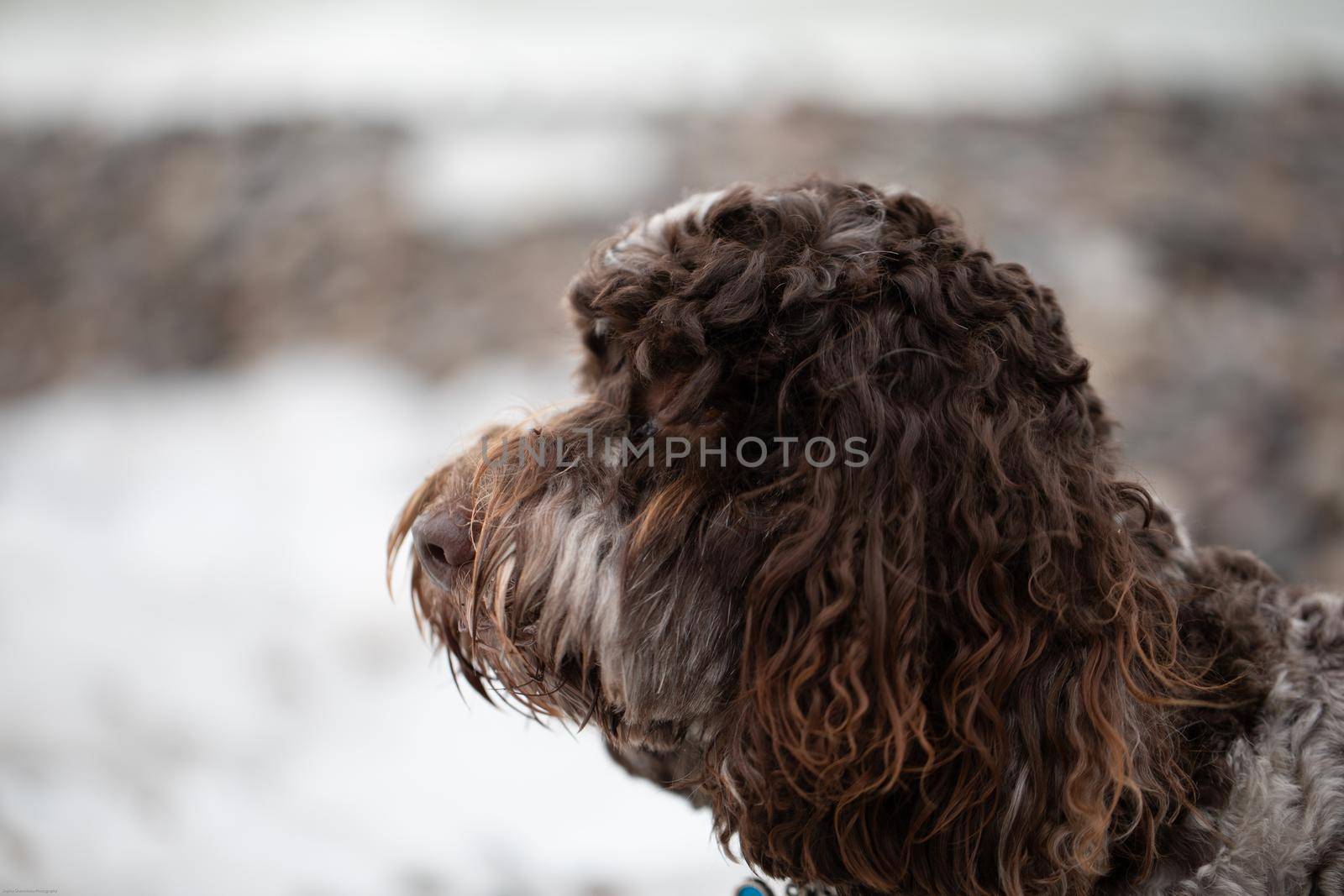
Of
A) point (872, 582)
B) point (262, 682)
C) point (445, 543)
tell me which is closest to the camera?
point (872, 582)

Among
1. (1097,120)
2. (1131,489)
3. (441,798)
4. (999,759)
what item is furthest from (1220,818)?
(1097,120)

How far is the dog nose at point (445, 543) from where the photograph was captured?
1.62 meters

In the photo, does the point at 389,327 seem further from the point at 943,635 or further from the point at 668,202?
the point at 943,635

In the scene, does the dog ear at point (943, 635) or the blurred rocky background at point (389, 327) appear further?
the blurred rocky background at point (389, 327)

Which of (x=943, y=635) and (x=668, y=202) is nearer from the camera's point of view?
(x=943, y=635)

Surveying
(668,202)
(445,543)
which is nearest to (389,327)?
(668,202)

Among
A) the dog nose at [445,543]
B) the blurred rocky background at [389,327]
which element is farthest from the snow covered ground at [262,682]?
the dog nose at [445,543]

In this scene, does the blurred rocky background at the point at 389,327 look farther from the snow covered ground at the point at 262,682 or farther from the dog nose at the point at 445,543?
the dog nose at the point at 445,543

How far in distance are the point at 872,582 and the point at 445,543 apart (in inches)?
30.3

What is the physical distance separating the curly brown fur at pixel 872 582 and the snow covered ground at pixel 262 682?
98 cm

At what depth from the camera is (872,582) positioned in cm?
131

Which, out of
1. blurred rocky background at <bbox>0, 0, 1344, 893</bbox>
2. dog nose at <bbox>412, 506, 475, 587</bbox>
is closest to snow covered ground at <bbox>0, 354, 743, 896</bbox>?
blurred rocky background at <bbox>0, 0, 1344, 893</bbox>

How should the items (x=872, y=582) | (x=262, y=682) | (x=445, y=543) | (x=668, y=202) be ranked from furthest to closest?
1. (x=668, y=202)
2. (x=262, y=682)
3. (x=445, y=543)
4. (x=872, y=582)

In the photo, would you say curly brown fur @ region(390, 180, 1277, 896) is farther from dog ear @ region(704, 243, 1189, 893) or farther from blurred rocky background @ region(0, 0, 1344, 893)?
blurred rocky background @ region(0, 0, 1344, 893)
